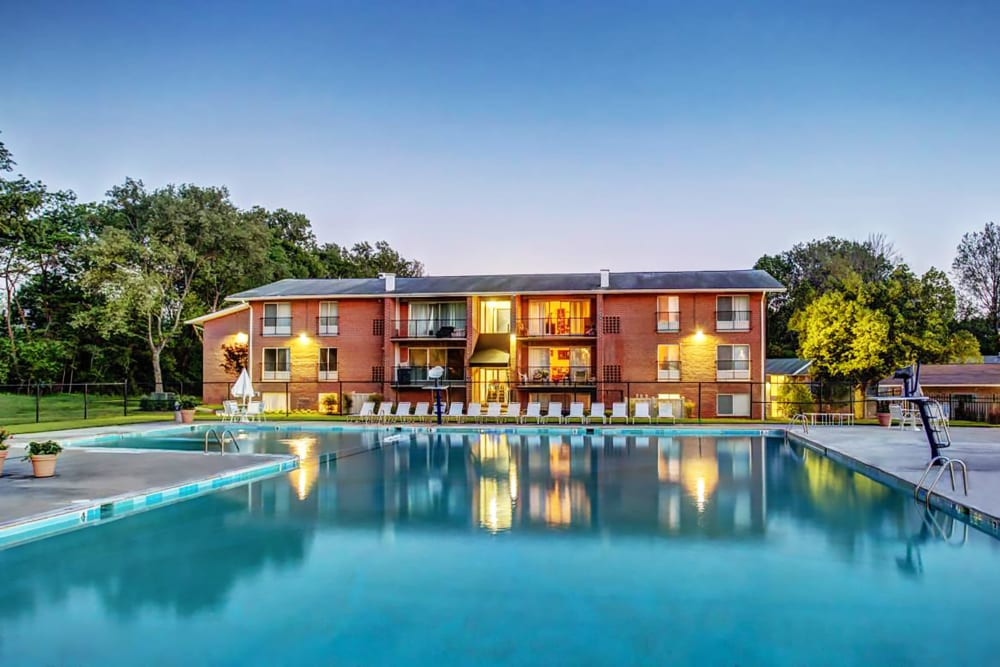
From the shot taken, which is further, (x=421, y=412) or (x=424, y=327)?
(x=424, y=327)

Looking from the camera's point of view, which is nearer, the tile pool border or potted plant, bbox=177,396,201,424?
the tile pool border

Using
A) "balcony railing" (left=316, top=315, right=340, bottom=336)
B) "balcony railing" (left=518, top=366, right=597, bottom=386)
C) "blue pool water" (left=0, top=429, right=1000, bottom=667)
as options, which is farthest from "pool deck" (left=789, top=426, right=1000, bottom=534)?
"balcony railing" (left=316, top=315, right=340, bottom=336)

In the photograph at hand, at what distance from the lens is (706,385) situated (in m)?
25.8

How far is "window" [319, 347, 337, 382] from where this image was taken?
92.6 ft

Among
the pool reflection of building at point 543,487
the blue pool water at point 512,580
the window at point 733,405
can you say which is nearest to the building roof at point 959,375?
the window at point 733,405

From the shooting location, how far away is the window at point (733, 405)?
25.6 m

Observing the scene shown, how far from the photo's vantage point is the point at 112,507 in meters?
8.66

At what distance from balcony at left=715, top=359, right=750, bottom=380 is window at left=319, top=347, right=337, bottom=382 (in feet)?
52.0

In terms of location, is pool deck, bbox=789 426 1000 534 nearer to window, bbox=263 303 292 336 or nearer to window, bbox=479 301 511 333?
window, bbox=479 301 511 333

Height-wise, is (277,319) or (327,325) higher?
(277,319)

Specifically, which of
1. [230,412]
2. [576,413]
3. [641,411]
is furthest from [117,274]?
[641,411]

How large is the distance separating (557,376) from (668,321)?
5098 millimetres

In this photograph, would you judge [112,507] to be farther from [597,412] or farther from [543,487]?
[597,412]

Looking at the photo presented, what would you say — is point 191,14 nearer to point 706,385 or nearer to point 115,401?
point 706,385
